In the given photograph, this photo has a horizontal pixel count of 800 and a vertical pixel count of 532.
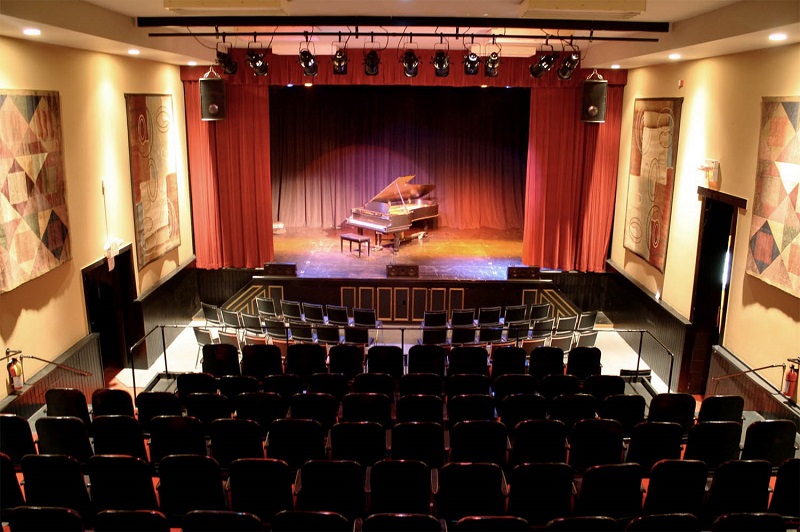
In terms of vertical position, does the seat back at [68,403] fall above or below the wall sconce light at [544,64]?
below

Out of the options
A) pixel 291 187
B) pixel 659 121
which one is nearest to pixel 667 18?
pixel 659 121

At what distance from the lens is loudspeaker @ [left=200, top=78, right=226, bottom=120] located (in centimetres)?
1088

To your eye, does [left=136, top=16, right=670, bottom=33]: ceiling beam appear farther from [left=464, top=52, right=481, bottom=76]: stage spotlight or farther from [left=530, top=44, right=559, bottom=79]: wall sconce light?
[left=464, top=52, right=481, bottom=76]: stage spotlight

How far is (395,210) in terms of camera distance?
15.0m

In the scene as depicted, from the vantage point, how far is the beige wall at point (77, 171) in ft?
24.3

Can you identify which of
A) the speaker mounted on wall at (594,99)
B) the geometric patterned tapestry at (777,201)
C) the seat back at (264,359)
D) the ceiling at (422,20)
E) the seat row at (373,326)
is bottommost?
the seat row at (373,326)

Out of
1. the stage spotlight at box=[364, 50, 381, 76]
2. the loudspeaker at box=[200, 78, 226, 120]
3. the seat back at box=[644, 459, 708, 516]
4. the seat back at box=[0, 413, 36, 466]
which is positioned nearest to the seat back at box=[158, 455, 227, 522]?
the seat back at box=[0, 413, 36, 466]

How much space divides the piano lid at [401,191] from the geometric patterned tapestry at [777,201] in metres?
7.99

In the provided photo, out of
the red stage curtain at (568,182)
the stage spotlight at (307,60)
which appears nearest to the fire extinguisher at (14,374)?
the stage spotlight at (307,60)

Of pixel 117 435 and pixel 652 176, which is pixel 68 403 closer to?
pixel 117 435

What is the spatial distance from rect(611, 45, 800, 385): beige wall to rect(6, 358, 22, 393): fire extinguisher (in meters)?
8.39

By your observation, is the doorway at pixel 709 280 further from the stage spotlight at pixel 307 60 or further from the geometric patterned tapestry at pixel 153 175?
the geometric patterned tapestry at pixel 153 175

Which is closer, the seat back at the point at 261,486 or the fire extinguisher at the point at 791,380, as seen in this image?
the seat back at the point at 261,486

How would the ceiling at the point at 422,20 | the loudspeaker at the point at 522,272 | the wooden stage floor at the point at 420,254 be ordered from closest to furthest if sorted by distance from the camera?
the ceiling at the point at 422,20 < the loudspeaker at the point at 522,272 < the wooden stage floor at the point at 420,254
